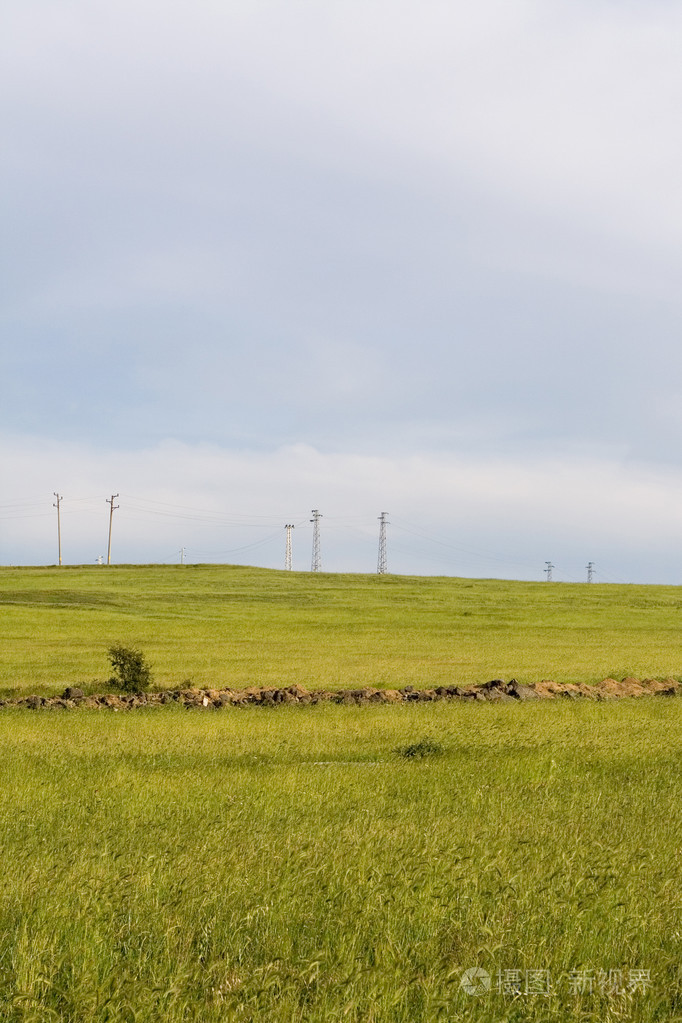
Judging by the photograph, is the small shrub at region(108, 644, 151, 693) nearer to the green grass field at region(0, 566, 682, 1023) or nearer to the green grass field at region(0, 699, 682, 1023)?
the green grass field at region(0, 566, 682, 1023)

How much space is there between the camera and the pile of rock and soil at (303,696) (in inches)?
959

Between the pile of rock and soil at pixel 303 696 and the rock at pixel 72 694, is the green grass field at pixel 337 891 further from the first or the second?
the rock at pixel 72 694

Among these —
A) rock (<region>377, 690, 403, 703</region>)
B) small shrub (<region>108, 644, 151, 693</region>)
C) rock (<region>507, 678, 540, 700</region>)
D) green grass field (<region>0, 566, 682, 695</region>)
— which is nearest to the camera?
rock (<region>377, 690, 403, 703</region>)

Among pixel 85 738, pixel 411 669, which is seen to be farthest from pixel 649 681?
pixel 85 738

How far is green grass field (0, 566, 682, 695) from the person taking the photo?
3425 centimetres

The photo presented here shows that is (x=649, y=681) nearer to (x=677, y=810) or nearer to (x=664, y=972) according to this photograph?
(x=677, y=810)

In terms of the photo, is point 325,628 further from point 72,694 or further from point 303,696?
point 72,694

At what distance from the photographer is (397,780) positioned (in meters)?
13.3

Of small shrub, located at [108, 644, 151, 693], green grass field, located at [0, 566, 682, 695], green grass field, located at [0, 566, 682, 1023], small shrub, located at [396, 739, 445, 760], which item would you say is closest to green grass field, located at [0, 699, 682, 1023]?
green grass field, located at [0, 566, 682, 1023]

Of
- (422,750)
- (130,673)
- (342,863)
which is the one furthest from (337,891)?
(130,673)

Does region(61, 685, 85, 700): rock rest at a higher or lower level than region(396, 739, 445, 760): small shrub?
lower

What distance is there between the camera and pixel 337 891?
7.25 m

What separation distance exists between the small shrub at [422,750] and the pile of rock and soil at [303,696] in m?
8.04

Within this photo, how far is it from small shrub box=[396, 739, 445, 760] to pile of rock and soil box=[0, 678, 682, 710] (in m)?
8.04
